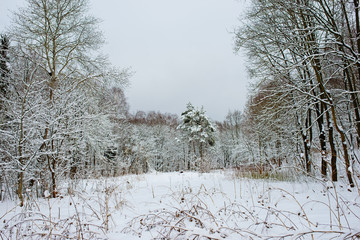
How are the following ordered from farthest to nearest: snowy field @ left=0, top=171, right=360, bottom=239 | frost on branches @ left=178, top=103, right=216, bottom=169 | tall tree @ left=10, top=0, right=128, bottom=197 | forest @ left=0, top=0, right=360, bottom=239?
1. frost on branches @ left=178, top=103, right=216, bottom=169
2. tall tree @ left=10, top=0, right=128, bottom=197
3. forest @ left=0, top=0, right=360, bottom=239
4. snowy field @ left=0, top=171, right=360, bottom=239

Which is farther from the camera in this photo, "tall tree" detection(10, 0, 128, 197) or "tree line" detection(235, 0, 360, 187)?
"tall tree" detection(10, 0, 128, 197)

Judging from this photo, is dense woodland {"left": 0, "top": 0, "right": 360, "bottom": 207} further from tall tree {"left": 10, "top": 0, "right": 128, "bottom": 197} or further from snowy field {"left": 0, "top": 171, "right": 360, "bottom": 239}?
snowy field {"left": 0, "top": 171, "right": 360, "bottom": 239}

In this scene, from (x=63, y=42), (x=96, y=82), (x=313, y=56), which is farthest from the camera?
(x=96, y=82)

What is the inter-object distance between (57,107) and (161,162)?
24009 mm

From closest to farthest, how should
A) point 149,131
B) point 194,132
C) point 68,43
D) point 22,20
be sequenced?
point 22,20 → point 68,43 → point 194,132 → point 149,131

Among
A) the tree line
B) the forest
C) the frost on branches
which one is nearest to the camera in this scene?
the tree line

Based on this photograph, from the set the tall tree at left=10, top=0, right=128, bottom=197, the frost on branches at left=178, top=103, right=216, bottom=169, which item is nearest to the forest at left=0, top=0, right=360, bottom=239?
the tall tree at left=10, top=0, right=128, bottom=197

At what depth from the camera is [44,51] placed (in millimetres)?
6699

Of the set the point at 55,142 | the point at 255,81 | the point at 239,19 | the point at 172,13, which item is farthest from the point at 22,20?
the point at 172,13

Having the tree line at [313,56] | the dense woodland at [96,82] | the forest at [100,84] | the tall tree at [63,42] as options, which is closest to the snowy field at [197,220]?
the tree line at [313,56]

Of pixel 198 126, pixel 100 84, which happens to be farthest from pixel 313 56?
pixel 198 126

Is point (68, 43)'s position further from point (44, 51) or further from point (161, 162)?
point (161, 162)

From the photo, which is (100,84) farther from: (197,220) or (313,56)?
(313,56)

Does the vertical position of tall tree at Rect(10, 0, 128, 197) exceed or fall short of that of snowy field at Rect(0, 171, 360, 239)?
it exceeds it
